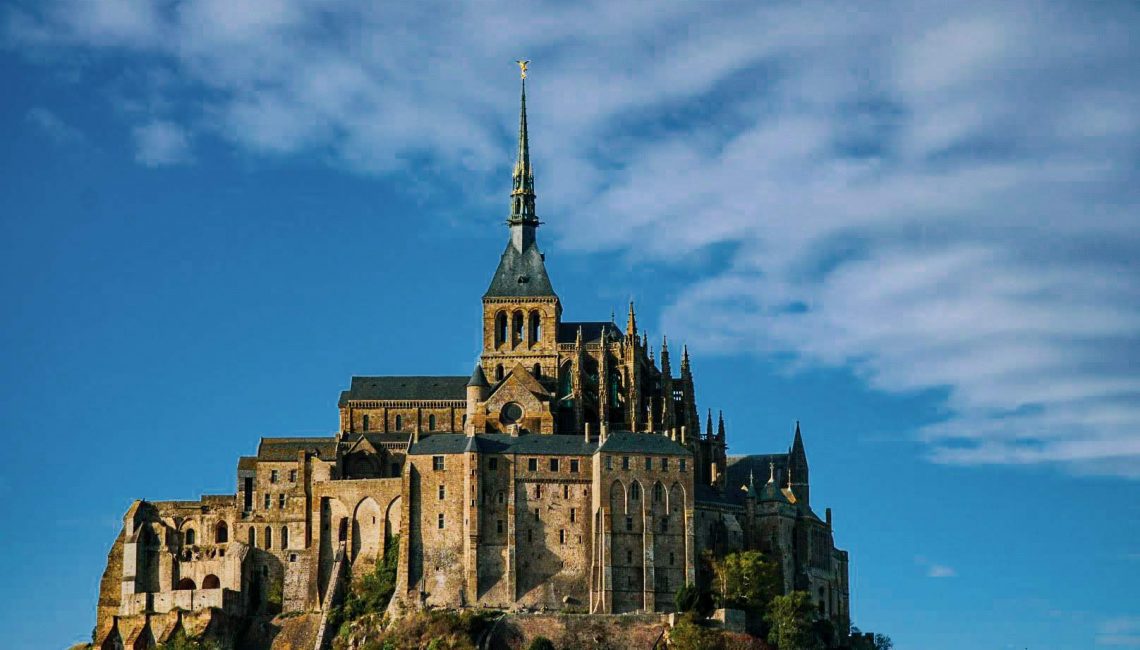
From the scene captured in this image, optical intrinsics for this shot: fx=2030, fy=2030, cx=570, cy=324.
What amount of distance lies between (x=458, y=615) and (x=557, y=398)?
21.8m

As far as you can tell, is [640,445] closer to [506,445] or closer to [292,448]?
[506,445]

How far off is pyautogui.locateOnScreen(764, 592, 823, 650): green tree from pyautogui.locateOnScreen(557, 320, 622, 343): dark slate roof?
27.7m

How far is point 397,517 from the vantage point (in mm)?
137875

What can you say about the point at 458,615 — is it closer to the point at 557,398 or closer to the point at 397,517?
the point at 397,517

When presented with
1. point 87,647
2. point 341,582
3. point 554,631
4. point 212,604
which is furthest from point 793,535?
point 87,647

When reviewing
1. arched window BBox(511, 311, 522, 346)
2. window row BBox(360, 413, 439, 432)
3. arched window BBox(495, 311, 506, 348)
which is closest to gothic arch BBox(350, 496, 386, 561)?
window row BBox(360, 413, 439, 432)

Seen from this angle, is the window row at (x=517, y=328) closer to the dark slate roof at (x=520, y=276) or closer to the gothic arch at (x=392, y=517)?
the dark slate roof at (x=520, y=276)

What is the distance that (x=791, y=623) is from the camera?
429ft

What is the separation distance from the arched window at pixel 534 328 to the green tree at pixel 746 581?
2558 cm

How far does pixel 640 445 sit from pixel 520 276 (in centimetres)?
2285

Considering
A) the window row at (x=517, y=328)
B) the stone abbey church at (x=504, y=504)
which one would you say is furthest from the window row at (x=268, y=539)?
the window row at (x=517, y=328)

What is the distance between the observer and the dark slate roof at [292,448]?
469 feet

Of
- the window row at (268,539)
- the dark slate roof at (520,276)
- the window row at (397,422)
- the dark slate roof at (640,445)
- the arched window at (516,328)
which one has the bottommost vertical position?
the window row at (268,539)

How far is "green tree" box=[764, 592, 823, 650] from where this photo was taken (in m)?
130
